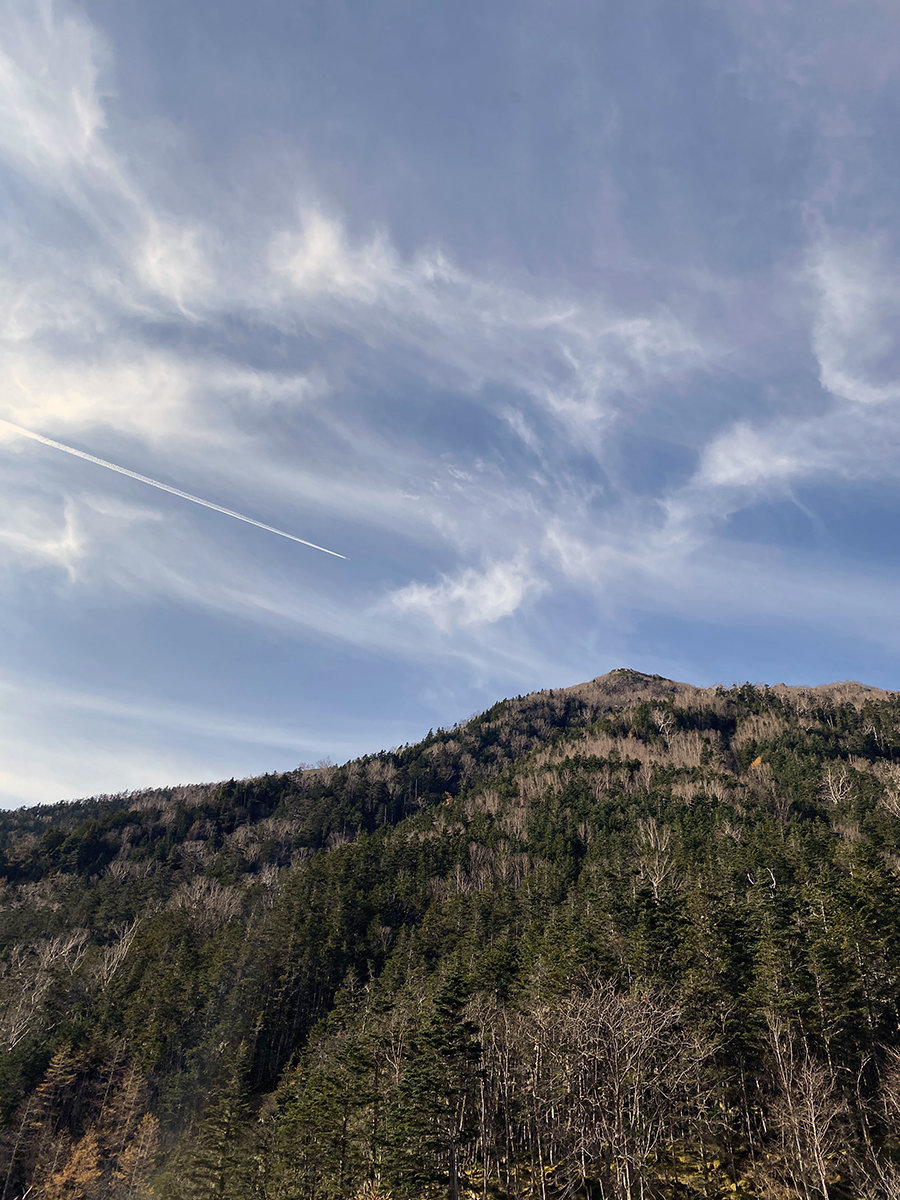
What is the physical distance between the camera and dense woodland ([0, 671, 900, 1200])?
3048 cm

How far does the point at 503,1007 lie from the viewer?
4406 centimetres

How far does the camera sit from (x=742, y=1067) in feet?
117

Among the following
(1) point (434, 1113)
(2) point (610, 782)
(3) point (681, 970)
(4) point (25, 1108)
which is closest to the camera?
(1) point (434, 1113)

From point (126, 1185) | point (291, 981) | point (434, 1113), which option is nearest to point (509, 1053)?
point (434, 1113)

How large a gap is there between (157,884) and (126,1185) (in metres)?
73.3

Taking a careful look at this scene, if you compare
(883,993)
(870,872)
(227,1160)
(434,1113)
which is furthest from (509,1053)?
(870,872)

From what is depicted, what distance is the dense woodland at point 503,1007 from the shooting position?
30.5 m

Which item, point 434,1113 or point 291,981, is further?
point 291,981

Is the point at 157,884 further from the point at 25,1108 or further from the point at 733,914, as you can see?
the point at 733,914

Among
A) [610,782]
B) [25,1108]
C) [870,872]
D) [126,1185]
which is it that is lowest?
[126,1185]

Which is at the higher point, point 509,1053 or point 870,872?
point 870,872

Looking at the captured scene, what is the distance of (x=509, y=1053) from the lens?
3959cm

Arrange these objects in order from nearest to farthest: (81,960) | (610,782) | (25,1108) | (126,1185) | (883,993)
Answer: (883,993) → (126,1185) → (25,1108) → (81,960) → (610,782)

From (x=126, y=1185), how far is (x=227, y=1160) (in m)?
25.5
